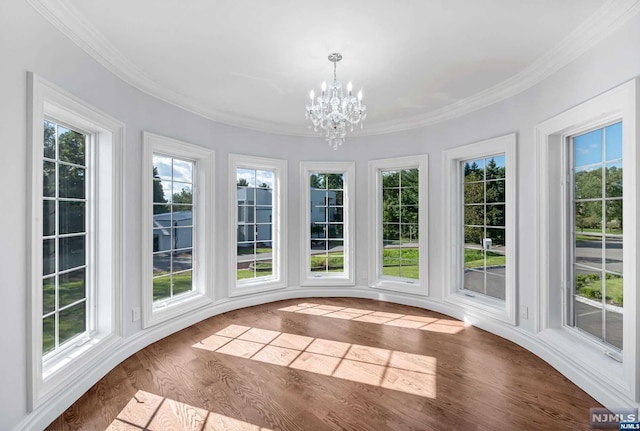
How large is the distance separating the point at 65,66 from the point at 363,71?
7.62ft

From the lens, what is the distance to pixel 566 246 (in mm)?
2760

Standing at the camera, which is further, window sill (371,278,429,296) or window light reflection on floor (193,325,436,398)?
window sill (371,278,429,296)

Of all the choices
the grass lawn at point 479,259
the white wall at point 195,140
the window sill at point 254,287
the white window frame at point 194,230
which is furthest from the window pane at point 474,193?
the white window frame at point 194,230

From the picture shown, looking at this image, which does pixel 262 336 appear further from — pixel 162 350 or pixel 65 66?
pixel 65 66

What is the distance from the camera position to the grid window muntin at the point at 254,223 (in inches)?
176

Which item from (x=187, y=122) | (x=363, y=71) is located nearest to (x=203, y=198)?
(x=187, y=122)

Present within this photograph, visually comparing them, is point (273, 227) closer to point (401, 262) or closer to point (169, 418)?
point (401, 262)

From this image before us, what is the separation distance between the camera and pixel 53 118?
220 centimetres

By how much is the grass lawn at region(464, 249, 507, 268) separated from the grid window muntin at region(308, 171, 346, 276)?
1.82 m

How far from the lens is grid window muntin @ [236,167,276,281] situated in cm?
448

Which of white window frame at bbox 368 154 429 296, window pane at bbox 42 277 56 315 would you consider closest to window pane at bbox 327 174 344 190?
white window frame at bbox 368 154 429 296

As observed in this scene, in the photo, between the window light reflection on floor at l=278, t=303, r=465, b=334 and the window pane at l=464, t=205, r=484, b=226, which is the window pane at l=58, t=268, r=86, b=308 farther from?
the window pane at l=464, t=205, r=484, b=226

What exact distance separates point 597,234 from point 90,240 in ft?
13.5

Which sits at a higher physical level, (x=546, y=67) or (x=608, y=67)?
(x=546, y=67)
